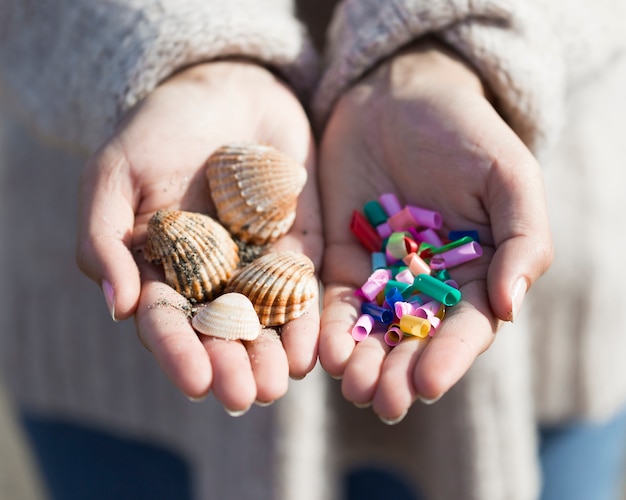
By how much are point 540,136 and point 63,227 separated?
1262mm

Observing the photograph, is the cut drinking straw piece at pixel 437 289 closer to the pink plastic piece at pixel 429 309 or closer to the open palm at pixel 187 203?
the pink plastic piece at pixel 429 309

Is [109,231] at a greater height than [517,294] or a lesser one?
greater

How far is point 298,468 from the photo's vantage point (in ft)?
5.95

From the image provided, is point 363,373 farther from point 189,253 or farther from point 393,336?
point 189,253

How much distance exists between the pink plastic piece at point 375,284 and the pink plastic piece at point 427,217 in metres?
0.15

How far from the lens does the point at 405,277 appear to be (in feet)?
4.63

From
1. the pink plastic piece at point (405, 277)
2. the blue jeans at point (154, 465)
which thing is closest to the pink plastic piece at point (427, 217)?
the pink plastic piece at point (405, 277)

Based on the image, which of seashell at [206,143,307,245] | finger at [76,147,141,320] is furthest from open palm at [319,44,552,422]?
finger at [76,147,141,320]

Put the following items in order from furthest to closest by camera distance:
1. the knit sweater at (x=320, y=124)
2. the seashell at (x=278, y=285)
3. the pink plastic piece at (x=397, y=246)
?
1. the knit sweater at (x=320, y=124)
2. the pink plastic piece at (x=397, y=246)
3. the seashell at (x=278, y=285)

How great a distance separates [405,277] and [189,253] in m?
0.43

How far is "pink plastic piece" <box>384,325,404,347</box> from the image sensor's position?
1.23m

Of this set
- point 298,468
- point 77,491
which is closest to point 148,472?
point 77,491

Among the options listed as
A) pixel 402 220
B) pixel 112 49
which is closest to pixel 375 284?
pixel 402 220

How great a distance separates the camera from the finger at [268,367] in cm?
113
